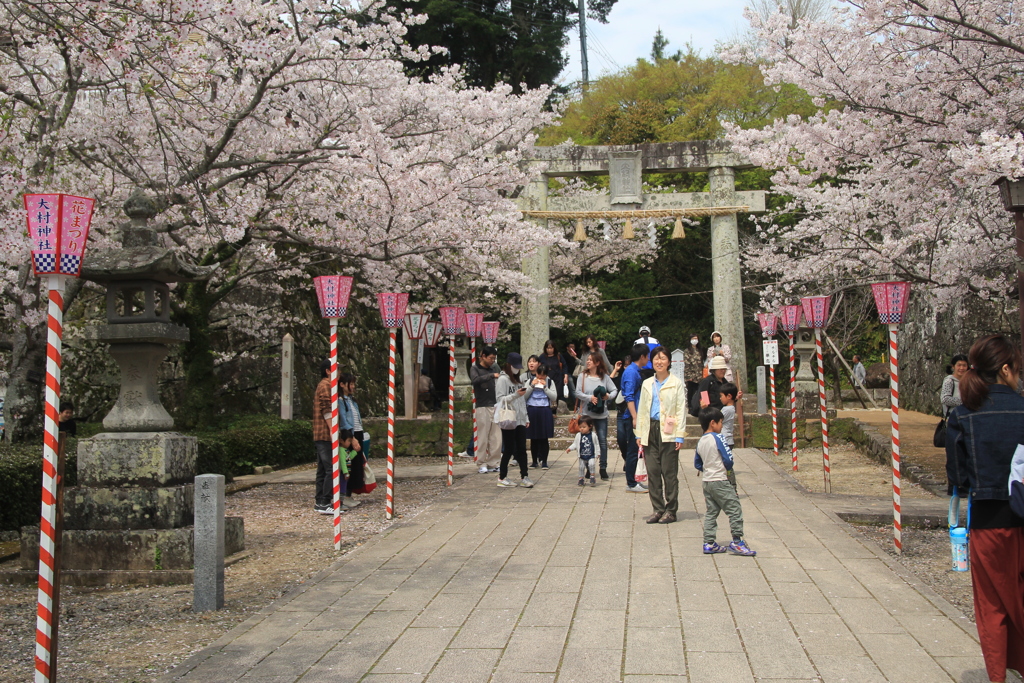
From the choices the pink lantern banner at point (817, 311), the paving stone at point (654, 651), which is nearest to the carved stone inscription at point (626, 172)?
the pink lantern banner at point (817, 311)

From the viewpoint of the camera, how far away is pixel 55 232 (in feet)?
15.2

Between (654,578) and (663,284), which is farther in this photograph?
(663,284)

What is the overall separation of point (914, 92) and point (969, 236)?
2236 millimetres

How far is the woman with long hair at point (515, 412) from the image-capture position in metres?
11.4

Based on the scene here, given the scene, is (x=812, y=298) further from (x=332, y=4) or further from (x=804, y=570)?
(x=332, y=4)

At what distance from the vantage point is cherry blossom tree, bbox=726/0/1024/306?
932 centimetres

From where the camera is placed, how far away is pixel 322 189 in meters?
13.5

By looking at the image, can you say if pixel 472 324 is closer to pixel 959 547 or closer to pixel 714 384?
pixel 714 384

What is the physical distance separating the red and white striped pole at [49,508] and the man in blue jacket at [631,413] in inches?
284

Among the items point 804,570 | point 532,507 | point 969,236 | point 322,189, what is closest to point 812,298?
point 969,236

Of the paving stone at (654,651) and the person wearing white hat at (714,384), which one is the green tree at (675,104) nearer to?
the person wearing white hat at (714,384)

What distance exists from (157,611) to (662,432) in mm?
4926

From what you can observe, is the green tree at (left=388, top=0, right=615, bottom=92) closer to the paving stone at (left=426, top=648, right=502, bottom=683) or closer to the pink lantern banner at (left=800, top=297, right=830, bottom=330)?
the pink lantern banner at (left=800, top=297, right=830, bottom=330)

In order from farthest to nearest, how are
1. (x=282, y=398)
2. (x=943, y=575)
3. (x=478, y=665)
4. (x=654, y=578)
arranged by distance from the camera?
(x=282, y=398) → (x=943, y=575) → (x=654, y=578) → (x=478, y=665)
